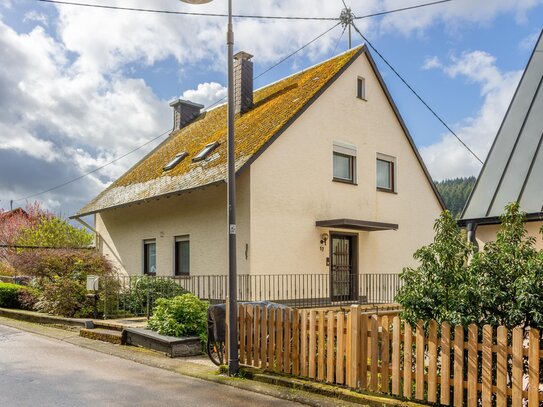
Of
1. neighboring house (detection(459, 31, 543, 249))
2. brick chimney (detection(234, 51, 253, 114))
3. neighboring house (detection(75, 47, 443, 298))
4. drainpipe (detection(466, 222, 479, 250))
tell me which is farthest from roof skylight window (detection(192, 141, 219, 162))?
drainpipe (detection(466, 222, 479, 250))

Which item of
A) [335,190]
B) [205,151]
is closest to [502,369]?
[335,190]

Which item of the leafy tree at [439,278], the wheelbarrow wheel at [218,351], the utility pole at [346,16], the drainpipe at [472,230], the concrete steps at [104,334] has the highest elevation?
the utility pole at [346,16]

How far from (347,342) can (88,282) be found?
8.53 m

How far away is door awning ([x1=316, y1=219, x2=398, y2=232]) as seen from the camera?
15149 mm

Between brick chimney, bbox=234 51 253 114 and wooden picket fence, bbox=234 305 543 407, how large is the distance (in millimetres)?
11634

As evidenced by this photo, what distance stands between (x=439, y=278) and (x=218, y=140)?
11979mm

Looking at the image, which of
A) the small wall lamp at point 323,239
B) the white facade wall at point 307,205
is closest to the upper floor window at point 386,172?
the white facade wall at point 307,205

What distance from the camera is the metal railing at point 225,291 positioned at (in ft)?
46.2

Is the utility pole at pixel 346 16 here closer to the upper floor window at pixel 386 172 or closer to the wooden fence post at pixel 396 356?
the upper floor window at pixel 386 172

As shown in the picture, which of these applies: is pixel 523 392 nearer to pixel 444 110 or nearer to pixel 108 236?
pixel 444 110

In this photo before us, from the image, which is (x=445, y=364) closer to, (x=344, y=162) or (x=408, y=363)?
(x=408, y=363)

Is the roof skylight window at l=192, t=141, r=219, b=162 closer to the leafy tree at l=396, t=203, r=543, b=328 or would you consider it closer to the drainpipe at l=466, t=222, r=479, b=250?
the drainpipe at l=466, t=222, r=479, b=250

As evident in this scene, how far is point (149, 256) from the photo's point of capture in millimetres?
19062

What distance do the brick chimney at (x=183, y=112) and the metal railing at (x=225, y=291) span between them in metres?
10.1
